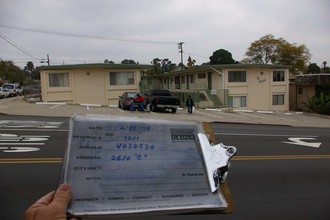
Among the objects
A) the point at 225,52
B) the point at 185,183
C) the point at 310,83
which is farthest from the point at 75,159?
the point at 225,52

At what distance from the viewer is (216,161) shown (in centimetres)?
228

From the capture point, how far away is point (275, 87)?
37906 mm

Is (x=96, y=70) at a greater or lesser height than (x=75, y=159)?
greater

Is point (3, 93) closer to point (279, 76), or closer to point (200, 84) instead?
point (200, 84)

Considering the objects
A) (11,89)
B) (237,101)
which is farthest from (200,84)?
(11,89)

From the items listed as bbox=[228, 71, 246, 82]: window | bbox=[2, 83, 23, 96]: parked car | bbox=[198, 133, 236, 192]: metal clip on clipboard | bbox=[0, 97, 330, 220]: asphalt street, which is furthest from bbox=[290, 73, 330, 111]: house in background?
bbox=[198, 133, 236, 192]: metal clip on clipboard

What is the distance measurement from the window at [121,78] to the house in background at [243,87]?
221 cm

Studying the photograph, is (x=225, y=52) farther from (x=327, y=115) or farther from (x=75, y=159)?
(x=75, y=159)

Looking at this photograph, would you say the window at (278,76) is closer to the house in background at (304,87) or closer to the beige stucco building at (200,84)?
the beige stucco building at (200,84)

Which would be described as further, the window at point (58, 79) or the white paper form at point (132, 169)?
the window at point (58, 79)

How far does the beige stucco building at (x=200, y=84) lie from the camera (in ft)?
106

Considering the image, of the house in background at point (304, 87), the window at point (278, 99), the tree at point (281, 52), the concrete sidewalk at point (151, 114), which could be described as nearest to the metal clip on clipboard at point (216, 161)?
the concrete sidewalk at point (151, 114)

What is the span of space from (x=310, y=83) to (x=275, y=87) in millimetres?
5053

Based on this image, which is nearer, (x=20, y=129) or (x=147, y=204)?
(x=147, y=204)
